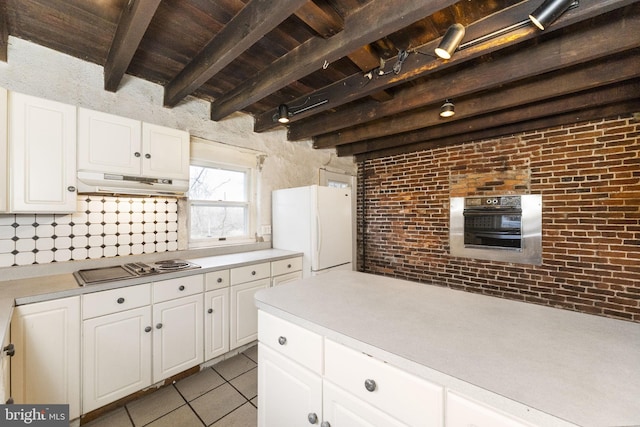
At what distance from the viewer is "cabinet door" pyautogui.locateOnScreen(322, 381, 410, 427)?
0.89m

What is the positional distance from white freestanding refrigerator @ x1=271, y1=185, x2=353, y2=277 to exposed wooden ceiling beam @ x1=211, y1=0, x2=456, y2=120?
47.4 inches

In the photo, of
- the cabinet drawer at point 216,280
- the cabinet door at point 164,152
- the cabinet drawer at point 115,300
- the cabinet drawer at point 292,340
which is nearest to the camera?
the cabinet drawer at point 292,340

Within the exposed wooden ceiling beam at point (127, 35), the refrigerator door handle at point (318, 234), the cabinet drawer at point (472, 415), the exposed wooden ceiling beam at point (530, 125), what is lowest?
the cabinet drawer at point (472, 415)

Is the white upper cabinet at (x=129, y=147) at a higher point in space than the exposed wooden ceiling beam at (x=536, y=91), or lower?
lower

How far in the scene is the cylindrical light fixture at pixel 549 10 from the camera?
3.68 feet

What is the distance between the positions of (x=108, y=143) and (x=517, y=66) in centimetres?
292

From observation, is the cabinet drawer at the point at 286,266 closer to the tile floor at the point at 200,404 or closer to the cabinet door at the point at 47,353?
the tile floor at the point at 200,404

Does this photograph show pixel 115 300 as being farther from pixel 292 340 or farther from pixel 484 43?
pixel 484 43

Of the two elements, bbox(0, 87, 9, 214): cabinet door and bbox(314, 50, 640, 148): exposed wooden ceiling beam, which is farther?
bbox(314, 50, 640, 148): exposed wooden ceiling beam

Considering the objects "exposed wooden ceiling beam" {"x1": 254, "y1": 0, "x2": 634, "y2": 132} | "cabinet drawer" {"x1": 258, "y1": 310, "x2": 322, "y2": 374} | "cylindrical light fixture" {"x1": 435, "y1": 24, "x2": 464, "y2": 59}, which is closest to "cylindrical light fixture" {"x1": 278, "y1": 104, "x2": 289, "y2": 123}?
"exposed wooden ceiling beam" {"x1": 254, "y1": 0, "x2": 634, "y2": 132}

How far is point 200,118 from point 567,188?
395 centimetres

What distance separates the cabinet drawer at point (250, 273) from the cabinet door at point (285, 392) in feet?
3.74

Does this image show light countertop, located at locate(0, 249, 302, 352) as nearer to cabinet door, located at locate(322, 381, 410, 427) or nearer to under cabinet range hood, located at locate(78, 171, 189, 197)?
under cabinet range hood, located at locate(78, 171, 189, 197)

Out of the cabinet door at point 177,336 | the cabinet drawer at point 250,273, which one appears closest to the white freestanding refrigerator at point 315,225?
the cabinet drawer at point 250,273
